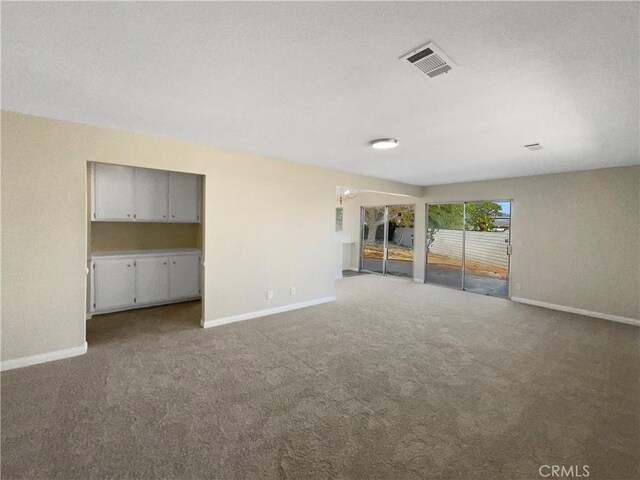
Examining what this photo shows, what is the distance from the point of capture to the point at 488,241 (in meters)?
6.47

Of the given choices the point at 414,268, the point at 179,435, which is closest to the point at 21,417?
the point at 179,435

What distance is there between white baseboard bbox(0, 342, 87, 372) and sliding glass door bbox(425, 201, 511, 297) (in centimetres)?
685

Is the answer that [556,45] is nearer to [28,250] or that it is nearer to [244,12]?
[244,12]

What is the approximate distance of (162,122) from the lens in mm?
2914

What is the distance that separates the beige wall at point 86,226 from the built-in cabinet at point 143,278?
1.35 metres

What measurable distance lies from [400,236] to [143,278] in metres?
6.30

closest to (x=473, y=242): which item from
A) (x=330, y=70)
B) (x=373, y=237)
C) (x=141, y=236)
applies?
(x=373, y=237)

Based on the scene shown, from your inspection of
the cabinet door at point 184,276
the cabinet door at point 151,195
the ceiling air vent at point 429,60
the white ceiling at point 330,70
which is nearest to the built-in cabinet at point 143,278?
the cabinet door at point 184,276

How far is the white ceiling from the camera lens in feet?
4.60

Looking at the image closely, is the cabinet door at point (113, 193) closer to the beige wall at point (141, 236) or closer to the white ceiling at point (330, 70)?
the beige wall at point (141, 236)

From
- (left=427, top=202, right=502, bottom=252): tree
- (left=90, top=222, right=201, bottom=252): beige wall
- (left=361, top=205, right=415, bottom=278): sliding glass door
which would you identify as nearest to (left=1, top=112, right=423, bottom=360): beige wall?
(left=90, top=222, right=201, bottom=252): beige wall

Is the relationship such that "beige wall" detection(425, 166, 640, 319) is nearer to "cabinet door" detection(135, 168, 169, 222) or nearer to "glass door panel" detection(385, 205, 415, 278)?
"glass door panel" detection(385, 205, 415, 278)

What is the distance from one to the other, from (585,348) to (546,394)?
160 centimetres

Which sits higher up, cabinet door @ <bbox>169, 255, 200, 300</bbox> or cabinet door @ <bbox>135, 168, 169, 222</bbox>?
cabinet door @ <bbox>135, 168, 169, 222</bbox>
